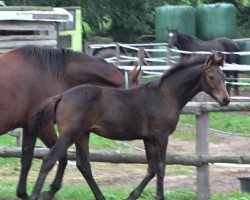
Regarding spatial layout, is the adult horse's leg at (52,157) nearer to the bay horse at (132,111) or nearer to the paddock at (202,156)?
the bay horse at (132,111)

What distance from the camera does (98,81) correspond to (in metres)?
7.77

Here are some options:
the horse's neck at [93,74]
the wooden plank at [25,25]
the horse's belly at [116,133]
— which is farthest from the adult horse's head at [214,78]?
the wooden plank at [25,25]

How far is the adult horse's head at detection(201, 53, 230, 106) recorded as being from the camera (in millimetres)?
7137

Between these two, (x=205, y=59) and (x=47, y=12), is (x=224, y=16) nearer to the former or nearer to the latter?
(x=47, y=12)

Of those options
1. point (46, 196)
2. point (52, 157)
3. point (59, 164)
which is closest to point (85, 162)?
point (52, 157)

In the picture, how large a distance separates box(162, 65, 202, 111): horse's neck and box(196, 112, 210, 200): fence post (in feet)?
1.47

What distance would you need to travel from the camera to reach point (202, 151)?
7.73 metres

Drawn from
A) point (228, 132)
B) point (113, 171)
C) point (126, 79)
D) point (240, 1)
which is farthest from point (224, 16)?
point (126, 79)

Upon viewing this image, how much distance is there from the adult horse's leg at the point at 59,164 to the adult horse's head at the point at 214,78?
160 cm

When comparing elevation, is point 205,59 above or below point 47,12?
above

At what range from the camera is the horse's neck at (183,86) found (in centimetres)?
730

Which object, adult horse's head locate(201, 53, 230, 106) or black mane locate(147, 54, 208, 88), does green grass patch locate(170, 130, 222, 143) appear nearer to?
black mane locate(147, 54, 208, 88)

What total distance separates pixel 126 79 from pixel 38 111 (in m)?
1.12

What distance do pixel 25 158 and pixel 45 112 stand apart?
100cm
